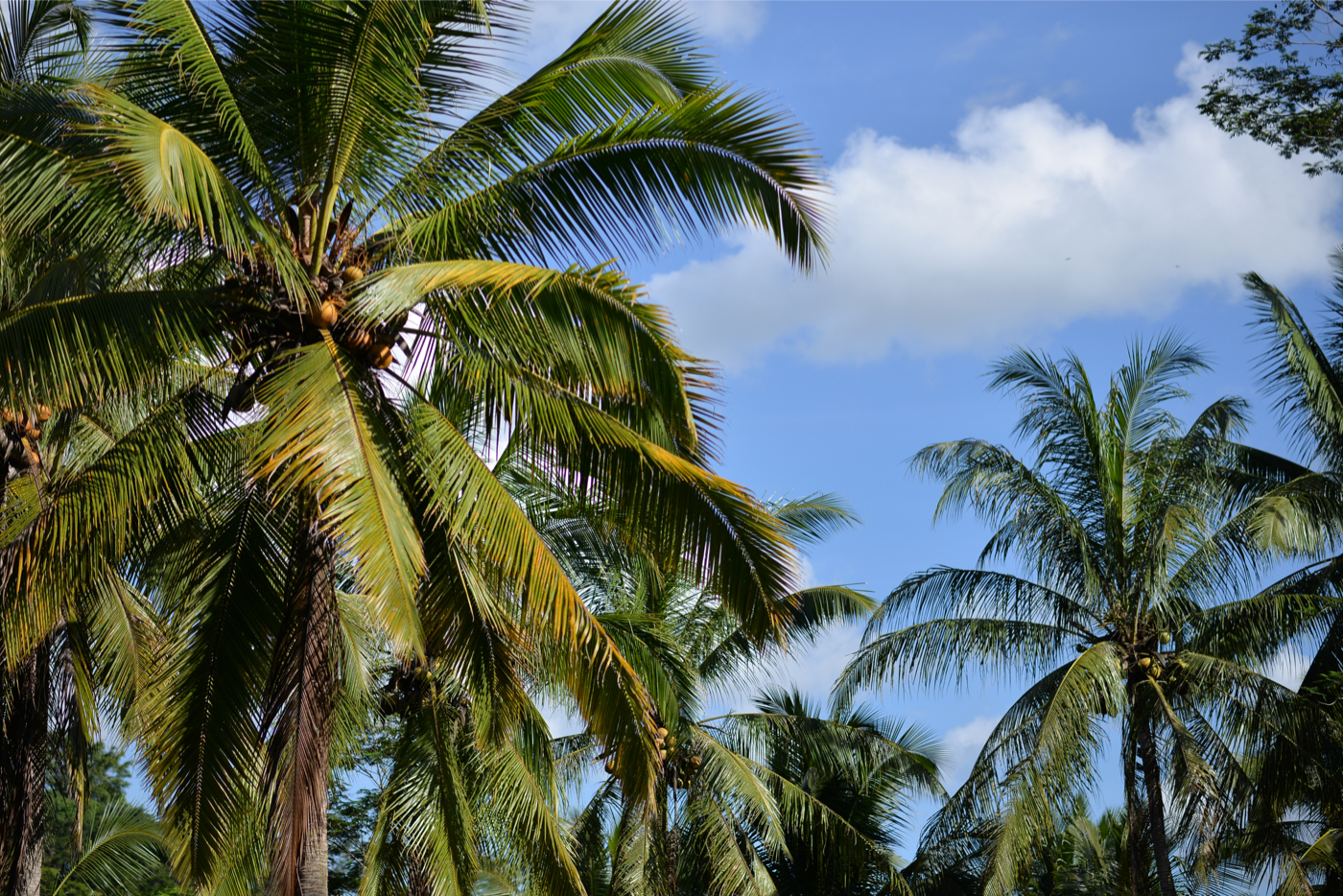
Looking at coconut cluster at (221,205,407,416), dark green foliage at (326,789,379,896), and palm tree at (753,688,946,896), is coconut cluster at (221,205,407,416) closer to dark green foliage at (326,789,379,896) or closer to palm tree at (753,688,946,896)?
palm tree at (753,688,946,896)

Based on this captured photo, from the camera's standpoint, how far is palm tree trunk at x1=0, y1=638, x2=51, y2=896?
466 inches

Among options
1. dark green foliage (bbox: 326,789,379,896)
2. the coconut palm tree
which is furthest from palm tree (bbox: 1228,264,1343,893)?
dark green foliage (bbox: 326,789,379,896)

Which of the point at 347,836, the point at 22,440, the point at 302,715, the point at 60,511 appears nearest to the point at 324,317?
the point at 60,511

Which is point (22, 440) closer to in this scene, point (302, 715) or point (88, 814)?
point (302, 715)

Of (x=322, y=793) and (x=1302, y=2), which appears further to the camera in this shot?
(x=1302, y=2)

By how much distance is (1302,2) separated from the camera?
46.7 feet

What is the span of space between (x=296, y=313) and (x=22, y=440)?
5.08 metres

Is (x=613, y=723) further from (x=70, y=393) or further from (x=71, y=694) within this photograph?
(x=71, y=694)

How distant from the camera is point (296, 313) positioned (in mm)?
8328

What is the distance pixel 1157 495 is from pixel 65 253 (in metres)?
14.0

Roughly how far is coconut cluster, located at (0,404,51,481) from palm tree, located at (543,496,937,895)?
207 inches

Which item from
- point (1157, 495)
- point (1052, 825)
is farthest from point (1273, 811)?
point (1157, 495)

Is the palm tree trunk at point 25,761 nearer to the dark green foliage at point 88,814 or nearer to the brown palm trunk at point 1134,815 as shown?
the brown palm trunk at point 1134,815

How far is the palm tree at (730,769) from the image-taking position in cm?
1750
